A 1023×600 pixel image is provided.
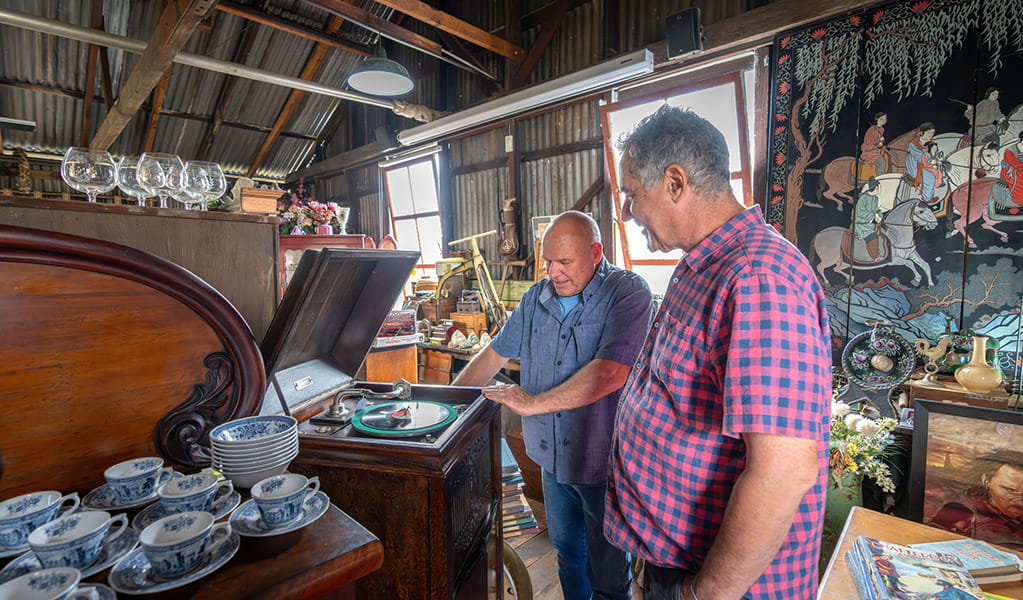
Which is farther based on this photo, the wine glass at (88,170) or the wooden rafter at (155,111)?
the wooden rafter at (155,111)

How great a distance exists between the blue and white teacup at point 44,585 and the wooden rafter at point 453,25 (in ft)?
13.6

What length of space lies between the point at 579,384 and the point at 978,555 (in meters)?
1.26

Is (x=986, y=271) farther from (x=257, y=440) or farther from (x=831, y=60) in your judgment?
(x=257, y=440)

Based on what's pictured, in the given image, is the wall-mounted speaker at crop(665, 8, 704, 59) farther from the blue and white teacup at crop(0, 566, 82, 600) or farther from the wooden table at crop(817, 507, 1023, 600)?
the blue and white teacup at crop(0, 566, 82, 600)

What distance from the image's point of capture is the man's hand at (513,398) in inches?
63.4

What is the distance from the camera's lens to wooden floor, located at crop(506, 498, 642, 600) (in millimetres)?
2441

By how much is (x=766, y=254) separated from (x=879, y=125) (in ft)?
8.89

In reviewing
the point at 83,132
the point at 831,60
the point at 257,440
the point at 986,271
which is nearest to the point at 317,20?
the point at 83,132

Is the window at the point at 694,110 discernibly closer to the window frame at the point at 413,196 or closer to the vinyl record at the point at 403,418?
the vinyl record at the point at 403,418

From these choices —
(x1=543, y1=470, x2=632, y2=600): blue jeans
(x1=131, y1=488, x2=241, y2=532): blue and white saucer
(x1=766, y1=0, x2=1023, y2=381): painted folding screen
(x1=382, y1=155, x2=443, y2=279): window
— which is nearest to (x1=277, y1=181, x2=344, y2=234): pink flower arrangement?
(x1=382, y1=155, x2=443, y2=279): window

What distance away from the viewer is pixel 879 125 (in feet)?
9.19

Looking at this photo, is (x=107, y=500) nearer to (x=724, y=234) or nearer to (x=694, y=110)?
(x=724, y=234)

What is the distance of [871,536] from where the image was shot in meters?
1.51

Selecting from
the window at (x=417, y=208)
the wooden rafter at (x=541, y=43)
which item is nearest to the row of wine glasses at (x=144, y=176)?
the wooden rafter at (x=541, y=43)
